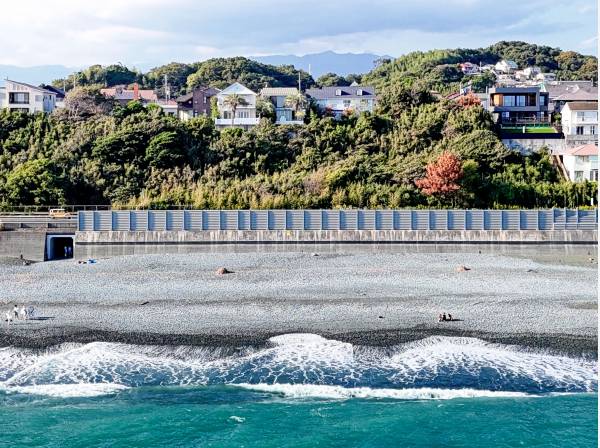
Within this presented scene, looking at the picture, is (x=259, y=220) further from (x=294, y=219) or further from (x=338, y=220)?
(x=338, y=220)

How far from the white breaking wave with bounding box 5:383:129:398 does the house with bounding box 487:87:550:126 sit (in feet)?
184

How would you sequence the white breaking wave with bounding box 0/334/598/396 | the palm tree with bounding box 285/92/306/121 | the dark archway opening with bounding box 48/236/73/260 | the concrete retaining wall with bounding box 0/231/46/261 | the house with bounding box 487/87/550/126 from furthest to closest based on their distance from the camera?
the house with bounding box 487/87/550/126 → the palm tree with bounding box 285/92/306/121 → the dark archway opening with bounding box 48/236/73/260 → the concrete retaining wall with bounding box 0/231/46/261 → the white breaking wave with bounding box 0/334/598/396

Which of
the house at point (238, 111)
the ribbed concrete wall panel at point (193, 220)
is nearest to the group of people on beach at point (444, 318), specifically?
the ribbed concrete wall panel at point (193, 220)

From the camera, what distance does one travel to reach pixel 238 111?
6850 cm

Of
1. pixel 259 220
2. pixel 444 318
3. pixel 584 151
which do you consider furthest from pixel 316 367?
pixel 584 151

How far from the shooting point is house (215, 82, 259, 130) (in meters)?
67.4

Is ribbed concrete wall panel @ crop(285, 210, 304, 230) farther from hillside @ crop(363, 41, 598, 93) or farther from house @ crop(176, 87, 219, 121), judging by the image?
hillside @ crop(363, 41, 598, 93)

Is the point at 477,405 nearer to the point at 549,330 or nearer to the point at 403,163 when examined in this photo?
the point at 549,330

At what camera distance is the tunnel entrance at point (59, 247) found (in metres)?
45.6

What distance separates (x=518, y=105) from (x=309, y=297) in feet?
157

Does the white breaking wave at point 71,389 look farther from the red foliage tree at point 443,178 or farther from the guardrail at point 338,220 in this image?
the red foliage tree at point 443,178

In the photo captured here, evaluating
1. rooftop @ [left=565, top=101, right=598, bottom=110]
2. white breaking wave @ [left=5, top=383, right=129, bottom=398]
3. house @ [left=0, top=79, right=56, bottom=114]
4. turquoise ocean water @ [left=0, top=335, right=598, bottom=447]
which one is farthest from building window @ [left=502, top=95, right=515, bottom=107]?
white breaking wave @ [left=5, top=383, right=129, bottom=398]

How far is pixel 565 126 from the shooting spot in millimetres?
67250

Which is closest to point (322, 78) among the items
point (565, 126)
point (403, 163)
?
point (565, 126)
